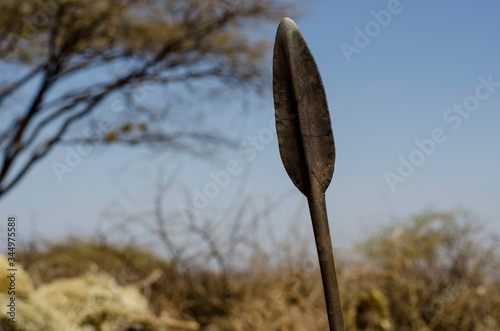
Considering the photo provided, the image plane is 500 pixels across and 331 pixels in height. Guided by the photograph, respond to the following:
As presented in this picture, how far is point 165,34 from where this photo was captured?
14.3ft

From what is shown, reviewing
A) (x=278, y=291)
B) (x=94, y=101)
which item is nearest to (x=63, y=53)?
(x=94, y=101)

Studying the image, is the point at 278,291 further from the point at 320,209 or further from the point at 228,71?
the point at 228,71

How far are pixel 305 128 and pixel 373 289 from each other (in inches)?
53.3

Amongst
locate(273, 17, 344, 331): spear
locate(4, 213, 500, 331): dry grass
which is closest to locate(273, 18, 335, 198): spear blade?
locate(273, 17, 344, 331): spear

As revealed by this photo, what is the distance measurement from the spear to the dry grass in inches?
43.8

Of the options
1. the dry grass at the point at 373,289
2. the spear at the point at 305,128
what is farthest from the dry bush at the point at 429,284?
the spear at the point at 305,128

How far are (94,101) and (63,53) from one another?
0.45m

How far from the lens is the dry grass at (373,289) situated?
1.67m

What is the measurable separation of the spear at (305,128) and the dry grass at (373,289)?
111 centimetres

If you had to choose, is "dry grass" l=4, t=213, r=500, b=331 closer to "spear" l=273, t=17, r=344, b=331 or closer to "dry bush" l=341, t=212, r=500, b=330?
"dry bush" l=341, t=212, r=500, b=330

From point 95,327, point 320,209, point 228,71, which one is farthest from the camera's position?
point 228,71

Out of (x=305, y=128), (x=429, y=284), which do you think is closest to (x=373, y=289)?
(x=429, y=284)

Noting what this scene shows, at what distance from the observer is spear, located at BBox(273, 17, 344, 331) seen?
522mm

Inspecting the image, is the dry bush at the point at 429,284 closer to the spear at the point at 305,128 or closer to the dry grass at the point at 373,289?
the dry grass at the point at 373,289
